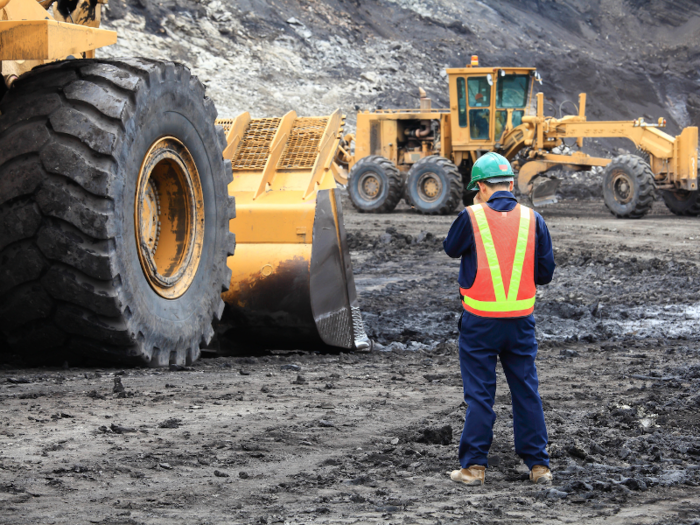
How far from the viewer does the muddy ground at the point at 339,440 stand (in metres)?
2.88

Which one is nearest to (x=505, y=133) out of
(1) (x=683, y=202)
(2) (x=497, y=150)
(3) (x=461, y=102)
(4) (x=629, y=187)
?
(2) (x=497, y=150)

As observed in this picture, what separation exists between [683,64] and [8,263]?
4166 centimetres

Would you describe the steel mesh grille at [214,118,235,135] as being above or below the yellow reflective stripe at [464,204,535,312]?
above

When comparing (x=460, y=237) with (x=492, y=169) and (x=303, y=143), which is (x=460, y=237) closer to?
(x=492, y=169)

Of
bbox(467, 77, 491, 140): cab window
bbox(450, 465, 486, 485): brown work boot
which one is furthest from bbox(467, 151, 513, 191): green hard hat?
bbox(467, 77, 491, 140): cab window

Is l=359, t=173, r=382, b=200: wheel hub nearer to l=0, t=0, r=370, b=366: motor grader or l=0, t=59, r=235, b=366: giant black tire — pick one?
l=0, t=0, r=370, b=366: motor grader

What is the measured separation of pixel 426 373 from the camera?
5355 mm

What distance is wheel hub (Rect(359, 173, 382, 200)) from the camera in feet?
61.0

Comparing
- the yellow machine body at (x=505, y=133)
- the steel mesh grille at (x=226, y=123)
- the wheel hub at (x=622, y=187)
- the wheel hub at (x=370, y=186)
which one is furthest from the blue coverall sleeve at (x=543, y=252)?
the wheel hub at (x=370, y=186)

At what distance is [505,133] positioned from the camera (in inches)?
701

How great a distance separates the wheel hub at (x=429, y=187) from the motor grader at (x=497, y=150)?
20 millimetres

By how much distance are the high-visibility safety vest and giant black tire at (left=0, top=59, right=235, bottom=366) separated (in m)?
1.67

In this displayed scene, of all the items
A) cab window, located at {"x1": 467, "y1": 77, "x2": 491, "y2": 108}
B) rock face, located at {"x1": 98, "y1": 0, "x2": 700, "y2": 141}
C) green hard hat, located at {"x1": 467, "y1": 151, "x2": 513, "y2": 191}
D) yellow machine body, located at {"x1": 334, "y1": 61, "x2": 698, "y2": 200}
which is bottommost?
green hard hat, located at {"x1": 467, "y1": 151, "x2": 513, "y2": 191}

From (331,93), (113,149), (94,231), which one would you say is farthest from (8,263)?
(331,93)
